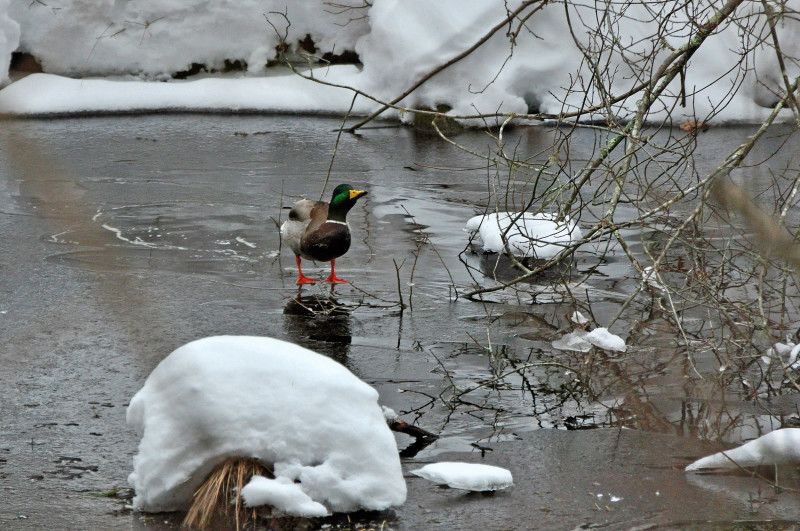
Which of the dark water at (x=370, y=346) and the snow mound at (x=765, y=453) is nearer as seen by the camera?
the dark water at (x=370, y=346)

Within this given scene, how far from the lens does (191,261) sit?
7230 millimetres

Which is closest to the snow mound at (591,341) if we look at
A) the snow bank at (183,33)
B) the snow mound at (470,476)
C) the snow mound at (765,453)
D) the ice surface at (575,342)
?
the ice surface at (575,342)

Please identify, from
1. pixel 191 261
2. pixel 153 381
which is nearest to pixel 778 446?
pixel 153 381

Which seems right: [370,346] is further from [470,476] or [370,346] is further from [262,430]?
[262,430]

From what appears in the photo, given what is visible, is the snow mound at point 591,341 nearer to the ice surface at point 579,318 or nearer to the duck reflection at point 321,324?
the ice surface at point 579,318

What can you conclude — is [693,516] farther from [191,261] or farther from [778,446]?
[191,261]

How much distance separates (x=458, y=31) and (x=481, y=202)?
4722mm

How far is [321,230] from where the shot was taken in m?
6.70

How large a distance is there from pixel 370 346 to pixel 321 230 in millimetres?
1325

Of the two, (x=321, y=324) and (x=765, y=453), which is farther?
(x=321, y=324)

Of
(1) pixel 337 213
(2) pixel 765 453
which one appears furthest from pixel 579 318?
(2) pixel 765 453

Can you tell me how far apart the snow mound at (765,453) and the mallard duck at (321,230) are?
10.5 feet

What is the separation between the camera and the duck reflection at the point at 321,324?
560cm

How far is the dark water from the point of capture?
379 cm
